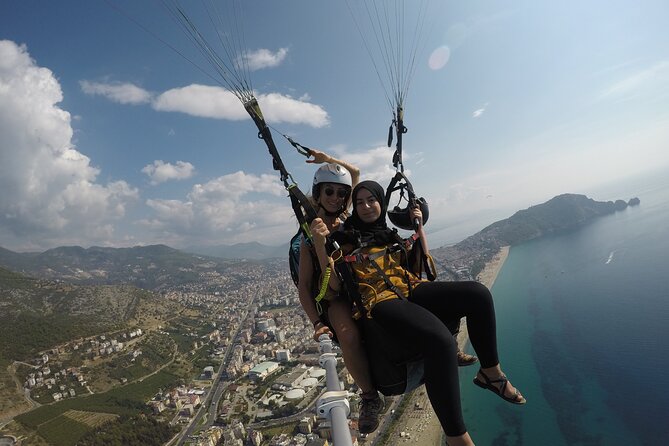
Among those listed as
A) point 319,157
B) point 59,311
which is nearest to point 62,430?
point 319,157


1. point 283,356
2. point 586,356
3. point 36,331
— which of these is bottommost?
point 283,356

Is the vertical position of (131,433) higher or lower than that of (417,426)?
lower

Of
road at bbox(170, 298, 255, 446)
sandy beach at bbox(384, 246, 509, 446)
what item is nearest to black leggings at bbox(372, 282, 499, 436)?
sandy beach at bbox(384, 246, 509, 446)

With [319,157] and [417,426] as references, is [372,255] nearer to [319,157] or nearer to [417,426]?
[319,157]

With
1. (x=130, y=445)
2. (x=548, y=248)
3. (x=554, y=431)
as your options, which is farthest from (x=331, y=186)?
(x=548, y=248)

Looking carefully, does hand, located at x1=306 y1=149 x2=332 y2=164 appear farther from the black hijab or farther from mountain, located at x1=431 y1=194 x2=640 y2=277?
mountain, located at x1=431 y1=194 x2=640 y2=277

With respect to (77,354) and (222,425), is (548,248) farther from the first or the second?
(77,354)

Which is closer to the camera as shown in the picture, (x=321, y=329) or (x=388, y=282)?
(x=388, y=282)

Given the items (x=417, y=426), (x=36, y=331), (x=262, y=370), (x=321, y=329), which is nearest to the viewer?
(x=321, y=329)

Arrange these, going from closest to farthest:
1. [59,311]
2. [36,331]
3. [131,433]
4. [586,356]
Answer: [586,356], [131,433], [36,331], [59,311]
